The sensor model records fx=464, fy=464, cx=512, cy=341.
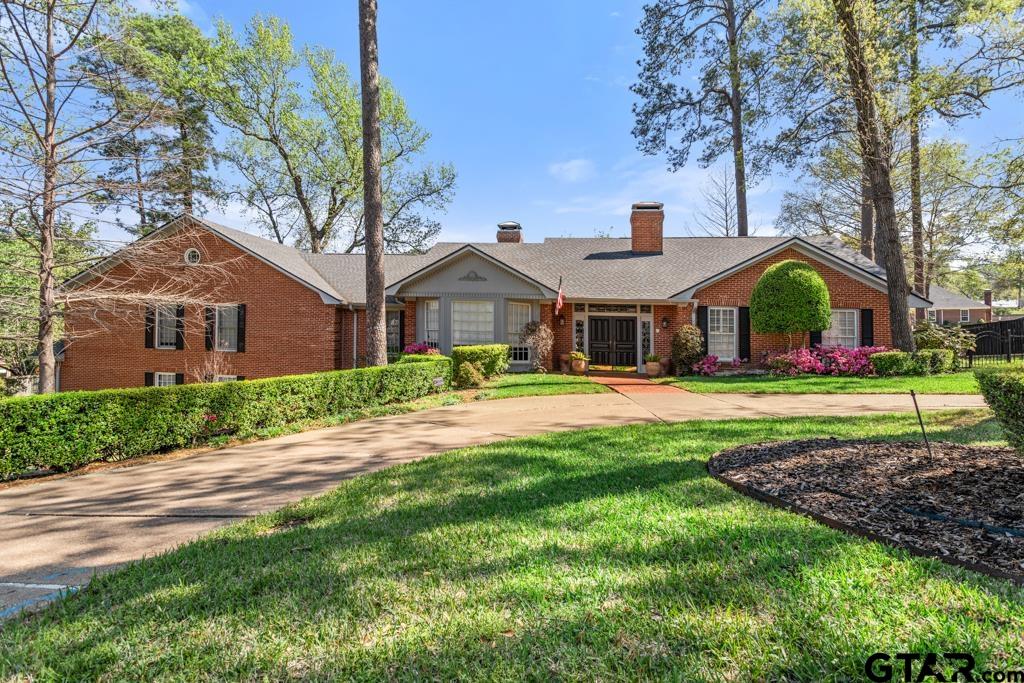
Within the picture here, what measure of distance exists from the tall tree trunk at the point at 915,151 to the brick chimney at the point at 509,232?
15272 millimetres

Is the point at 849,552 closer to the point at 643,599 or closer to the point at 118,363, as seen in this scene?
the point at 643,599

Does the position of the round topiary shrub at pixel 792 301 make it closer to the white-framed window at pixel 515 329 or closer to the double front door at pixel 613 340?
the double front door at pixel 613 340

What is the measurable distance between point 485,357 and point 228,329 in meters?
9.69

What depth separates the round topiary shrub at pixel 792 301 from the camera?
15094 mm

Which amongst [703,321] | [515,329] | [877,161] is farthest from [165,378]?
[877,161]

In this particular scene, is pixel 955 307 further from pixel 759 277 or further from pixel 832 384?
pixel 832 384

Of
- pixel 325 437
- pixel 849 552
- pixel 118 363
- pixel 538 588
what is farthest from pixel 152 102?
pixel 849 552

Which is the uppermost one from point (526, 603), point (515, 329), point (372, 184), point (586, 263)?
point (372, 184)

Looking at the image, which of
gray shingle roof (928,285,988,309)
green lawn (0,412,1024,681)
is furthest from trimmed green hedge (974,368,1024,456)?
gray shingle roof (928,285,988,309)

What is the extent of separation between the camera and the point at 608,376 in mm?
15953

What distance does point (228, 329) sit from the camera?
16.6 m

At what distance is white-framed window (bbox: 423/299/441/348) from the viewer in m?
17.0

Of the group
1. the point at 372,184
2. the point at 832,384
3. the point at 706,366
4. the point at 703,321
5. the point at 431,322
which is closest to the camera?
the point at 372,184

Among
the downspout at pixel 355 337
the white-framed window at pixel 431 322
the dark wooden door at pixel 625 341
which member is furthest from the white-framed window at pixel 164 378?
the dark wooden door at pixel 625 341
